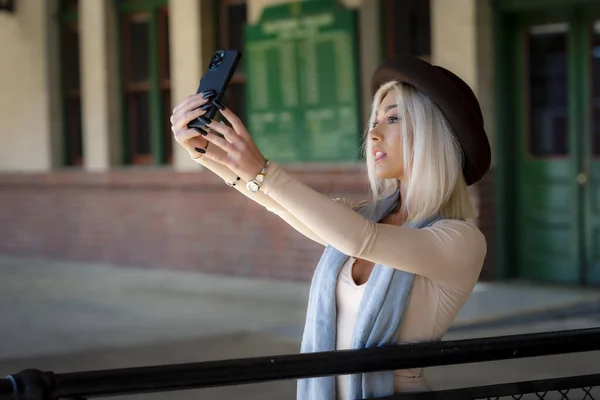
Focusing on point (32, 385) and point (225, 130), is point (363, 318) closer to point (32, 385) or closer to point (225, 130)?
point (225, 130)

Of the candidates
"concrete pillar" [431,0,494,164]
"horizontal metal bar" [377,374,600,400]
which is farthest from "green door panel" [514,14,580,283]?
"horizontal metal bar" [377,374,600,400]

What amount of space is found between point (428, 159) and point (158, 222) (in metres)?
10.0

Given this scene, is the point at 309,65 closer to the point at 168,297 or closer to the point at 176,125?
the point at 168,297

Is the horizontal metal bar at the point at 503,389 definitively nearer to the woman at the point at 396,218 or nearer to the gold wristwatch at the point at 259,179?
the woman at the point at 396,218

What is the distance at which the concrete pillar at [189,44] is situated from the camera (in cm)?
1152

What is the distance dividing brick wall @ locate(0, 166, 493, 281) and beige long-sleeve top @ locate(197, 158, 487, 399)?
281 inches

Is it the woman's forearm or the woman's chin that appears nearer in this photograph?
the woman's forearm

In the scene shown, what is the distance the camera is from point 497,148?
9320 millimetres

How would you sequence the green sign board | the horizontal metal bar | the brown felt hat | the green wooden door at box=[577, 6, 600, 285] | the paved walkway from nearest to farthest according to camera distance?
the horizontal metal bar → the brown felt hat → the paved walkway → the green wooden door at box=[577, 6, 600, 285] → the green sign board

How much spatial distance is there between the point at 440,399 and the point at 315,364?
0.93 ft

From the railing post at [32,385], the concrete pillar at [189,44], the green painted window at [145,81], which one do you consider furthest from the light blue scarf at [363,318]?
the green painted window at [145,81]

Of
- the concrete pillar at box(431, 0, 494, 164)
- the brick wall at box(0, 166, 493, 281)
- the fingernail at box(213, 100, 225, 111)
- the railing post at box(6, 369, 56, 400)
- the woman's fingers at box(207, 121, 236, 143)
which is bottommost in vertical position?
the brick wall at box(0, 166, 493, 281)

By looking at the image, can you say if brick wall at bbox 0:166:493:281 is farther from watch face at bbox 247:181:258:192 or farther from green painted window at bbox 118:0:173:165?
watch face at bbox 247:181:258:192

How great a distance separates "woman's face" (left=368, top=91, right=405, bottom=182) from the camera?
7.42 feet
